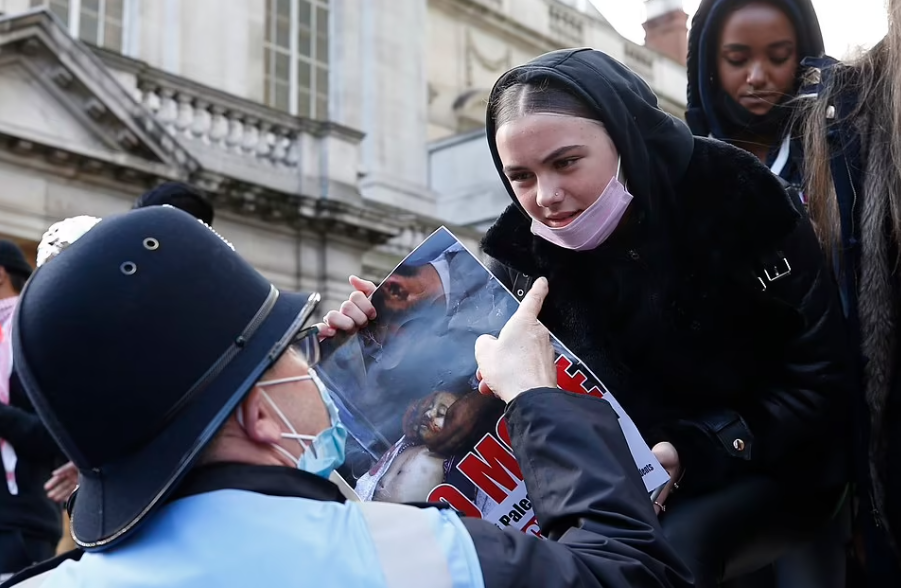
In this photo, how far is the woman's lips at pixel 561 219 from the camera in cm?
250

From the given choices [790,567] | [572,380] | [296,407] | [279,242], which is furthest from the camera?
[279,242]

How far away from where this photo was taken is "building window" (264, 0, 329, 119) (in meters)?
16.9

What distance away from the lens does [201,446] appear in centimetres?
159

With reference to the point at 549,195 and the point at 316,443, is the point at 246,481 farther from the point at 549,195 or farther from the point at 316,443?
the point at 549,195

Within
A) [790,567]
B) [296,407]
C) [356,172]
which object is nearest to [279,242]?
[356,172]

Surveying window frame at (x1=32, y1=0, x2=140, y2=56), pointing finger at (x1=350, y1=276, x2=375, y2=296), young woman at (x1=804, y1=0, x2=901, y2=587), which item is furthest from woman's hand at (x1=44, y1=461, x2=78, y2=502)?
window frame at (x1=32, y1=0, x2=140, y2=56)

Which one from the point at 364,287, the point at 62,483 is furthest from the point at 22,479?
the point at 364,287

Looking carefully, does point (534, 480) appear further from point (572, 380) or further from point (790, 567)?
point (790, 567)

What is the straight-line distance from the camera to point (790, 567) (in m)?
2.94

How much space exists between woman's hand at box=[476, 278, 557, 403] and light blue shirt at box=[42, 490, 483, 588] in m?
0.46

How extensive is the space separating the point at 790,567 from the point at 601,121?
1267 millimetres

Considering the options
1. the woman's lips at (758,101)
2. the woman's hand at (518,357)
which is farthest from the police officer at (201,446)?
the woman's lips at (758,101)

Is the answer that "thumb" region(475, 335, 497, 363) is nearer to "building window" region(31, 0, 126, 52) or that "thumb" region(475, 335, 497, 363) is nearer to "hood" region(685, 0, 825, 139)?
"hood" region(685, 0, 825, 139)

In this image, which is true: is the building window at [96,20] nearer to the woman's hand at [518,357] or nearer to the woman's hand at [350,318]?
the woman's hand at [350,318]
